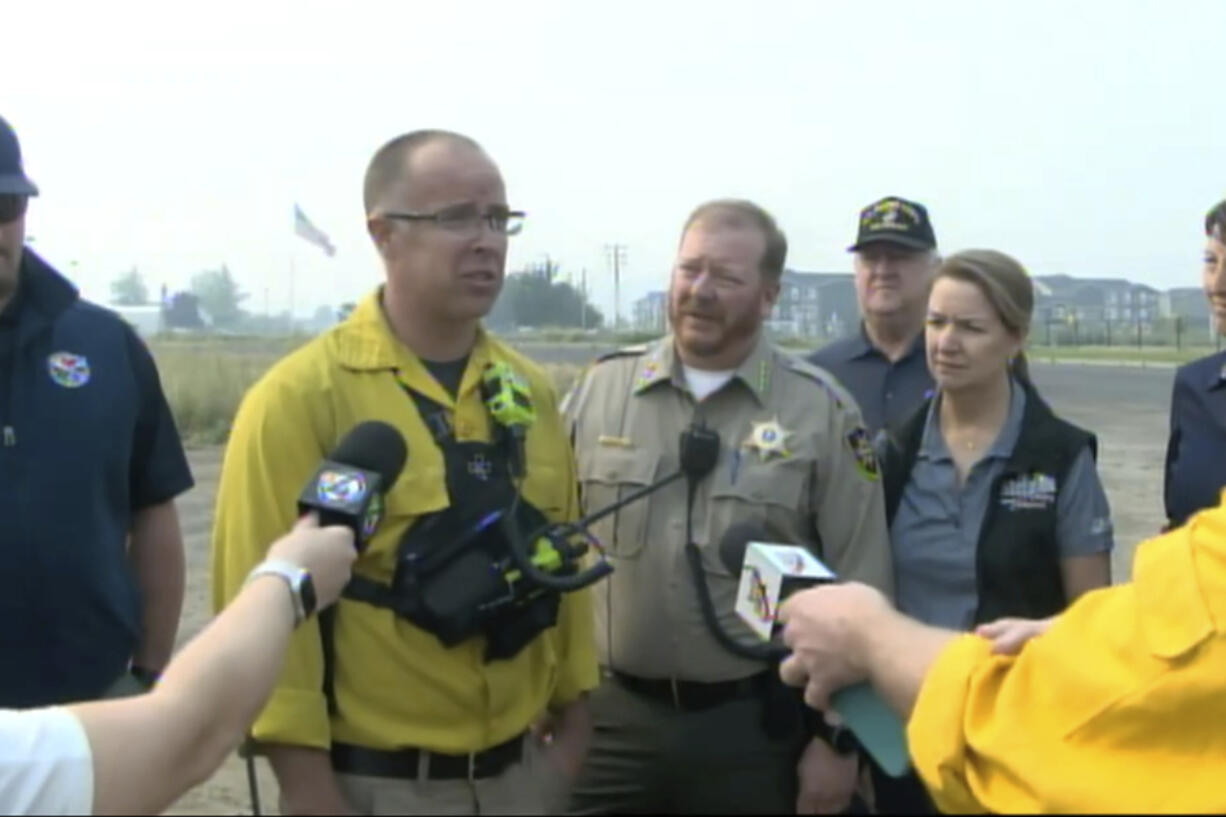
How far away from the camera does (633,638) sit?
4051 mm

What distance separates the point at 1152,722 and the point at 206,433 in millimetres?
22122

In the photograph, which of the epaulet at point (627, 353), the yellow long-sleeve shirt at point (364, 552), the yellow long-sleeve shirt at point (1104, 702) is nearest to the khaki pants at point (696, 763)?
the yellow long-sleeve shirt at point (364, 552)

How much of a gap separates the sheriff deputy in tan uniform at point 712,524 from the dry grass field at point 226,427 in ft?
7.38

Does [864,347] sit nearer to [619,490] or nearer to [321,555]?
[619,490]

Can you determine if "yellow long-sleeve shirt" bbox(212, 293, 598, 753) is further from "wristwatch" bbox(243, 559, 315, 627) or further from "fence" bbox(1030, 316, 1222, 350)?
"fence" bbox(1030, 316, 1222, 350)

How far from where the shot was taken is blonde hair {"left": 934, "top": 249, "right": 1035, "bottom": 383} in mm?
4305

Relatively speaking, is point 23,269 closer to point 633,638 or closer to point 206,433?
point 633,638

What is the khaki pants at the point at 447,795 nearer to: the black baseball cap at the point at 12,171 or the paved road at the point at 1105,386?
the black baseball cap at the point at 12,171

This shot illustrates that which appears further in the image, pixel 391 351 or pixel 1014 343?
pixel 1014 343

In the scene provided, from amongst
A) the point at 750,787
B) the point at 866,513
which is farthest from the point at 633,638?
the point at 866,513

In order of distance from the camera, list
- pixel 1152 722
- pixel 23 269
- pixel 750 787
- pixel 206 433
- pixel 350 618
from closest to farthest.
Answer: pixel 1152 722 < pixel 350 618 < pixel 23 269 < pixel 750 787 < pixel 206 433

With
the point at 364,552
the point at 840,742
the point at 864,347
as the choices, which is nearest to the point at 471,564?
the point at 364,552

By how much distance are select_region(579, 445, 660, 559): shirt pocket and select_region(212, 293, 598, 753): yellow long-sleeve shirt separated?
2.75 ft

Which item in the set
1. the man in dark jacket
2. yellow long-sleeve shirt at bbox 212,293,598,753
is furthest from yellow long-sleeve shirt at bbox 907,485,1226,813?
the man in dark jacket
